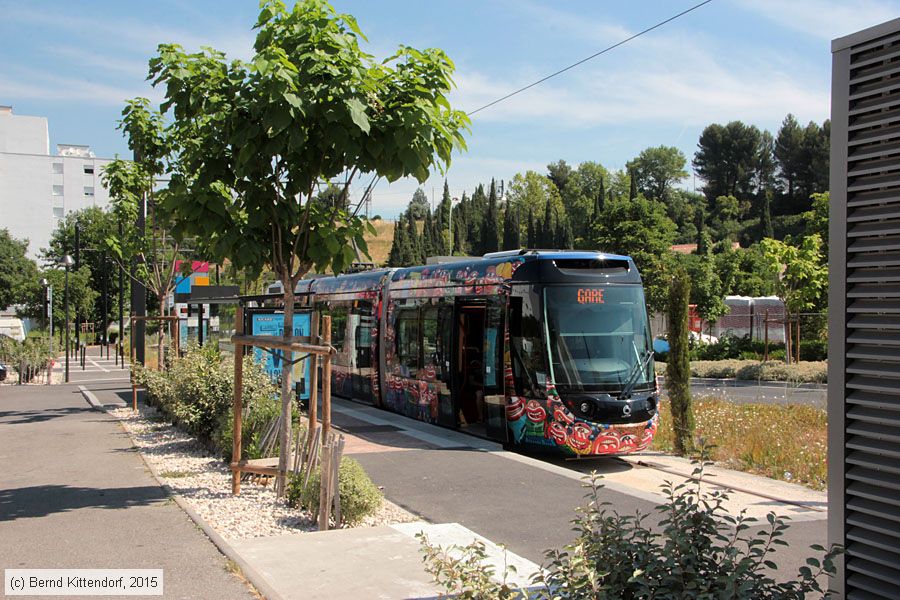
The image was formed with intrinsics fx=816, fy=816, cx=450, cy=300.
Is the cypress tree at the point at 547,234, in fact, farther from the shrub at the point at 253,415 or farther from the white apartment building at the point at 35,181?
the shrub at the point at 253,415

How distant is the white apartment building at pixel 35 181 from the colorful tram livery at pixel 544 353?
301 ft

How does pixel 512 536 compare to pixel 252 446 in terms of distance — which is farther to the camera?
pixel 252 446

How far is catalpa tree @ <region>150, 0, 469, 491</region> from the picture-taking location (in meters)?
8.36

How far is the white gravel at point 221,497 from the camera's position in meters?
8.03

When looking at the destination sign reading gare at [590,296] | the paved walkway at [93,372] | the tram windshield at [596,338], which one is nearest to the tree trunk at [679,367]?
the tram windshield at [596,338]

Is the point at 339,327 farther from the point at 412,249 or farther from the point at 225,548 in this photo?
the point at 412,249

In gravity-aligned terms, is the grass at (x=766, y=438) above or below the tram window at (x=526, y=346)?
below

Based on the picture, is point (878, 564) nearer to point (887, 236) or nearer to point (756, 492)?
point (887, 236)

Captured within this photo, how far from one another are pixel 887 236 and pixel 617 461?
10.2 meters

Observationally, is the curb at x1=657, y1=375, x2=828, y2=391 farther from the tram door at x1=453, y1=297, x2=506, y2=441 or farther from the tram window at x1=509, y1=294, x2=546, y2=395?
the tram window at x1=509, y1=294, x2=546, y2=395

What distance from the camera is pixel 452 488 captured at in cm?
998

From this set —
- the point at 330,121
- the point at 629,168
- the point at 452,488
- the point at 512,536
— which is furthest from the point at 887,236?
the point at 629,168

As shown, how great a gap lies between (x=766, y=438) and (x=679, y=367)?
5.97 ft

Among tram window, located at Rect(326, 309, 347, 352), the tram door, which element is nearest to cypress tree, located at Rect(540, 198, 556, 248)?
tram window, located at Rect(326, 309, 347, 352)
